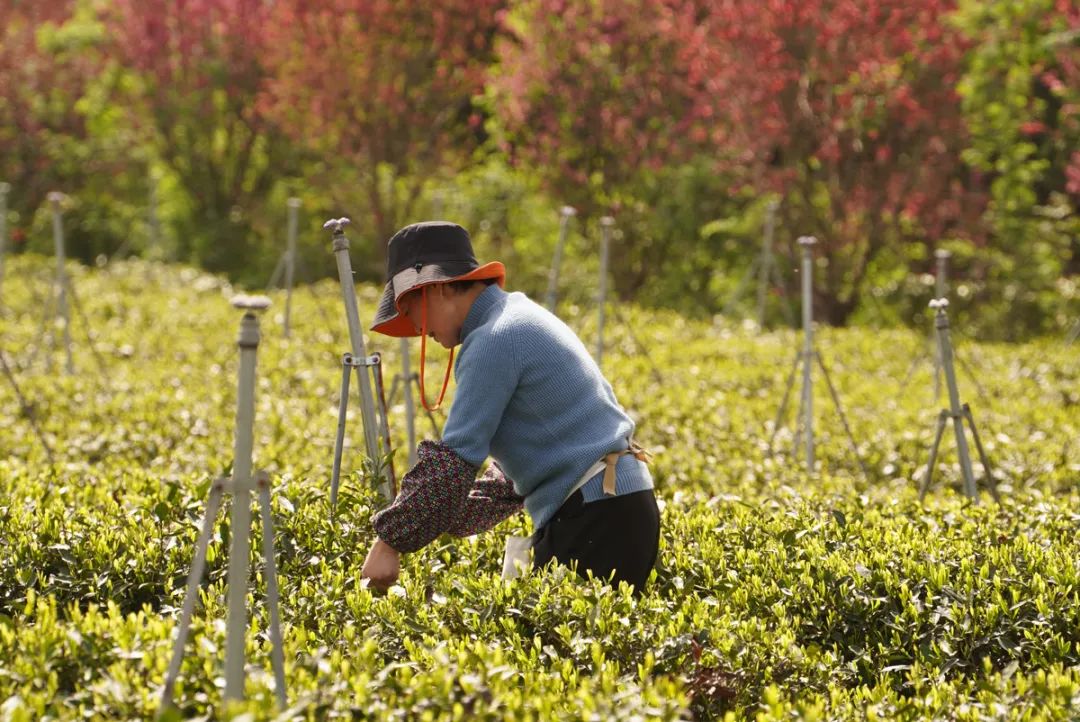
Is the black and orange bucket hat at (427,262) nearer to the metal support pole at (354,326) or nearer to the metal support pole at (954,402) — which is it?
the metal support pole at (354,326)

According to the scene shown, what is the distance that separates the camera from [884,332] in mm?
12094

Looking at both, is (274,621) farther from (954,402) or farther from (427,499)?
(954,402)

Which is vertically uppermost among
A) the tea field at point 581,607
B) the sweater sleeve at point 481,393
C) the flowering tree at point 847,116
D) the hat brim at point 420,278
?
the flowering tree at point 847,116

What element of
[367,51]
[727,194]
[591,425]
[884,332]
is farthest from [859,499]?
[367,51]

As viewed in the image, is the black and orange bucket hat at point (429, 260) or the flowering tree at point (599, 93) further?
the flowering tree at point (599, 93)

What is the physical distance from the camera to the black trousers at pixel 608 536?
343cm

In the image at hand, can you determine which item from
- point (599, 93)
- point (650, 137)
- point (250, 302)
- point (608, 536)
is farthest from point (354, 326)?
point (650, 137)

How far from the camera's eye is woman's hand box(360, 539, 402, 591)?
10.4 ft

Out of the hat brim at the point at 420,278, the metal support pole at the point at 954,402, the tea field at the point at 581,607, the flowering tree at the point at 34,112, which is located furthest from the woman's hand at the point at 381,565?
the flowering tree at the point at 34,112

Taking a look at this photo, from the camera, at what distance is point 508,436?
3363 mm

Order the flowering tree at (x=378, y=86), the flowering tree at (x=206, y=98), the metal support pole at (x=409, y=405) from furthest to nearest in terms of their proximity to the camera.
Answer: the flowering tree at (x=206, y=98)
the flowering tree at (x=378, y=86)
the metal support pole at (x=409, y=405)

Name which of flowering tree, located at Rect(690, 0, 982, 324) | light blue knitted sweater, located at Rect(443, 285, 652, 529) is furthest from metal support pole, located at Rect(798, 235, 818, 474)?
flowering tree, located at Rect(690, 0, 982, 324)

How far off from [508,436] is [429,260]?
55 centimetres

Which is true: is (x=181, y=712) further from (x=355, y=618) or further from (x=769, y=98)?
(x=769, y=98)
